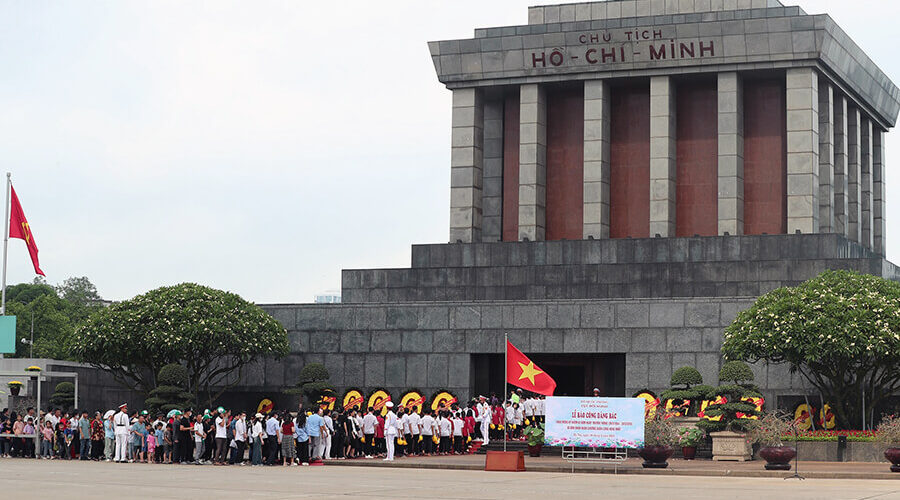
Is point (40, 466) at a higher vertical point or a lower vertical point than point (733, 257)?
lower

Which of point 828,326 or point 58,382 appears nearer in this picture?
point 828,326

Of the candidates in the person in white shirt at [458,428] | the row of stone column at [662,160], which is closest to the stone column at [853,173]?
the row of stone column at [662,160]

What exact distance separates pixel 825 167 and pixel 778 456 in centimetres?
2143

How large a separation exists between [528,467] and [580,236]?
2004cm

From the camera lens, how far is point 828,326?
37.0m

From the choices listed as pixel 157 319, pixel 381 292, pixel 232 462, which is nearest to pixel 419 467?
pixel 232 462

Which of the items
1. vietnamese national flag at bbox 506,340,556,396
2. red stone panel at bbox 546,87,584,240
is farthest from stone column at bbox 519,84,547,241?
vietnamese national flag at bbox 506,340,556,396

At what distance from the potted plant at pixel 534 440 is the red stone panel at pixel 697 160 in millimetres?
15068

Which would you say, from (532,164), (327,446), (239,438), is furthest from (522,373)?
(532,164)

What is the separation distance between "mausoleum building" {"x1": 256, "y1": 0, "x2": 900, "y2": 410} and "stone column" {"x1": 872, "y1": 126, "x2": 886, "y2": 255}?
4.24 m

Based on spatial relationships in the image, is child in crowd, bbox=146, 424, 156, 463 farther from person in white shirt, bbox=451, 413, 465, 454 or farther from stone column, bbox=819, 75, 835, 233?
stone column, bbox=819, 75, 835, 233

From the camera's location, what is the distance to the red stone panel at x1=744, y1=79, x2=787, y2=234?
50.7 meters

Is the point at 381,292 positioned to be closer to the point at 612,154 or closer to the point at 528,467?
the point at 612,154

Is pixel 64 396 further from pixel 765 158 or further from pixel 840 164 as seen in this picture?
pixel 840 164
